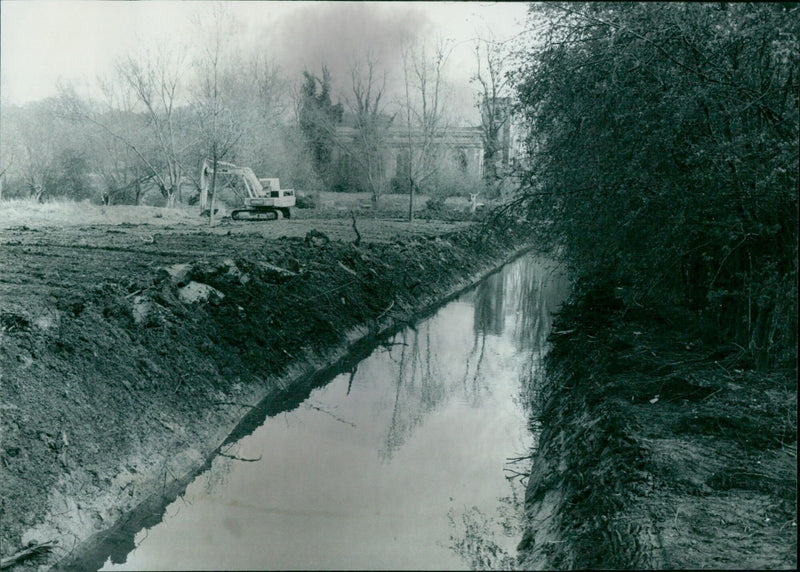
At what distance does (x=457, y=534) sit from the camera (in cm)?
688

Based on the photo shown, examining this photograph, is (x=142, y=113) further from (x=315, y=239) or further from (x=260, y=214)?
(x=315, y=239)

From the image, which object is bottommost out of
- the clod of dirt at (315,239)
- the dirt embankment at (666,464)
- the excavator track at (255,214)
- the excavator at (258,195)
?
the dirt embankment at (666,464)

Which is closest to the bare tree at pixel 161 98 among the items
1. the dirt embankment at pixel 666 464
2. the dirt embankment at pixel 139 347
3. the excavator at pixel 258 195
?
the excavator at pixel 258 195

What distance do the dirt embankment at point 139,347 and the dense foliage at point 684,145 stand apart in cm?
276

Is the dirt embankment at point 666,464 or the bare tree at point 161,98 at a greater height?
the bare tree at point 161,98

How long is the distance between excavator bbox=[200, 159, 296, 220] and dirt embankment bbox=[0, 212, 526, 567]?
6971 mm

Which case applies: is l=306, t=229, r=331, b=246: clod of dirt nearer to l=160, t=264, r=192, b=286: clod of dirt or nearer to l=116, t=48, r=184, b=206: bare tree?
l=160, t=264, r=192, b=286: clod of dirt

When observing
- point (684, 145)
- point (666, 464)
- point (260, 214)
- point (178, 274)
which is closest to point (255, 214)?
point (260, 214)

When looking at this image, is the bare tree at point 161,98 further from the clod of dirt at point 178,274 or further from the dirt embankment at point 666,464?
the dirt embankment at point 666,464

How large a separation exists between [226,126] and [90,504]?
58.0 ft

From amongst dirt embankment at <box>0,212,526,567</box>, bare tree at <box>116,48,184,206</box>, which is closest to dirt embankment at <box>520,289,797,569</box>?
dirt embankment at <box>0,212,526,567</box>

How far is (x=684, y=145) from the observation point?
810 centimetres

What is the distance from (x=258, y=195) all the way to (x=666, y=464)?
2105 centimetres

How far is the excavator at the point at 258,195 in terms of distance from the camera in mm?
24391
